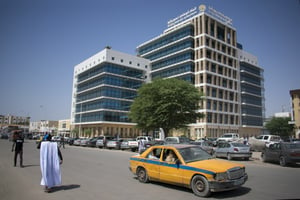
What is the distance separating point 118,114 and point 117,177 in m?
59.6

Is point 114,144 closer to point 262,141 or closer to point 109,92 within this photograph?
point 262,141

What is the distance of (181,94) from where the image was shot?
36188 mm

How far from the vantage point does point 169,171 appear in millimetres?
8008

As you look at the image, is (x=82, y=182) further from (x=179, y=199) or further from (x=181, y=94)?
(x=181, y=94)

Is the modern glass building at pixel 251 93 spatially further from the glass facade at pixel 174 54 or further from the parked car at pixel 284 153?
the parked car at pixel 284 153

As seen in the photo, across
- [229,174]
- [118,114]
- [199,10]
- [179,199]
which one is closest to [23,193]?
[179,199]

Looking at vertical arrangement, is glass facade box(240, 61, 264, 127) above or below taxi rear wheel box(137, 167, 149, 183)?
above

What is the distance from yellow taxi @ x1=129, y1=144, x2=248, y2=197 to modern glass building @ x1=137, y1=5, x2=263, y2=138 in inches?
2077

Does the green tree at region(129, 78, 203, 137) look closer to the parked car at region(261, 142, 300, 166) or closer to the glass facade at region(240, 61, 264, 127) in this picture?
the parked car at region(261, 142, 300, 166)

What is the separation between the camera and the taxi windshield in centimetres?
793

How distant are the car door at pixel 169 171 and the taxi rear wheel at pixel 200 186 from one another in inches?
20.4

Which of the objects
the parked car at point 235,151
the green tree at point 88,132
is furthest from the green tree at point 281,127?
the parked car at point 235,151

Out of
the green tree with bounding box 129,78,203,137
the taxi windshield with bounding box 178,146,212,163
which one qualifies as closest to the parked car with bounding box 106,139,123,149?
Result: the green tree with bounding box 129,78,203,137

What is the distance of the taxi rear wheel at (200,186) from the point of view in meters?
6.94
